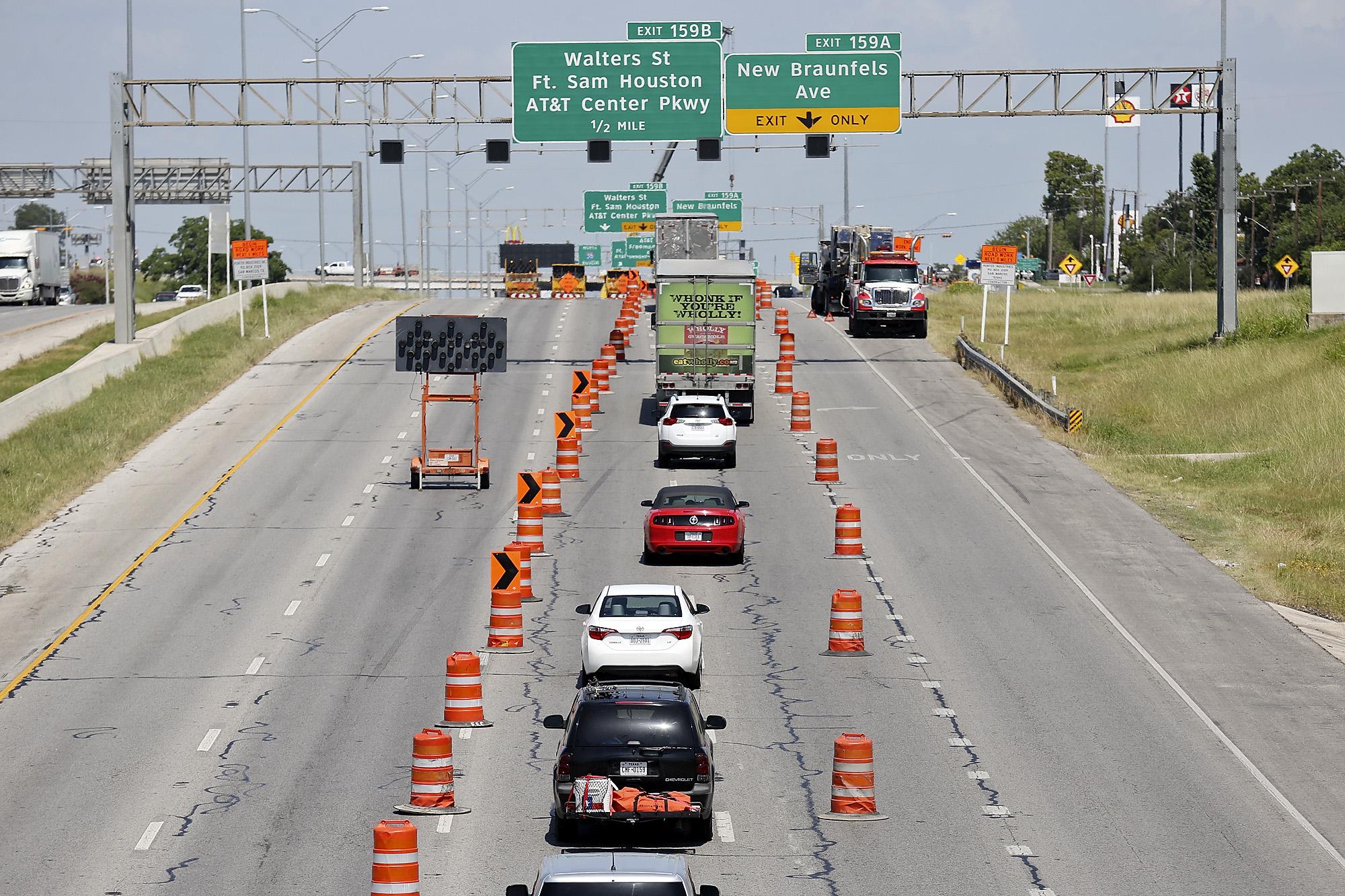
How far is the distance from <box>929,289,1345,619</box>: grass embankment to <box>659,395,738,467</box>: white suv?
865cm

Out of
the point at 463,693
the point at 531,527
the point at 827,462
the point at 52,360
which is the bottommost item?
the point at 463,693

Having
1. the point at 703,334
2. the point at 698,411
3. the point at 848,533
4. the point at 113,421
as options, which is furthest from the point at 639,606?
the point at 113,421

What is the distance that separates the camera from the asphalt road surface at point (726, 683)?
1673 centimetres

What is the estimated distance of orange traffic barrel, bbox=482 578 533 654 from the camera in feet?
81.0

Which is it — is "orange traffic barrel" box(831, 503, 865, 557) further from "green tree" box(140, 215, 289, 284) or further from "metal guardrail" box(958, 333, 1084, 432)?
"green tree" box(140, 215, 289, 284)

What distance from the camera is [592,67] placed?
→ 166 ft

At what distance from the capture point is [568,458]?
127 feet

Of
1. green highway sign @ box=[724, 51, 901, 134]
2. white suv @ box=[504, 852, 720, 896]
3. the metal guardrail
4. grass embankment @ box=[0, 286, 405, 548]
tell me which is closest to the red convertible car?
grass embankment @ box=[0, 286, 405, 548]

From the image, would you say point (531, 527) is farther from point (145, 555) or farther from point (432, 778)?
point (432, 778)

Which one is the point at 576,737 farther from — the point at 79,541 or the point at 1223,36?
the point at 1223,36

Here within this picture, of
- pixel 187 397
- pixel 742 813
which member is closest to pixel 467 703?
pixel 742 813

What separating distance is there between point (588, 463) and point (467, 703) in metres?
19.8

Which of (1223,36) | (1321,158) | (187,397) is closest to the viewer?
(187,397)

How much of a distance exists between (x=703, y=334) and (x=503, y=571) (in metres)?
20.6
